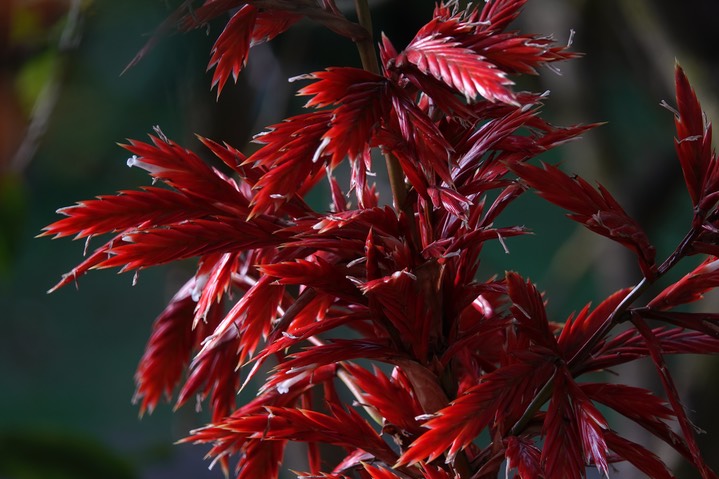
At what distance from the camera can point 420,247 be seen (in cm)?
39

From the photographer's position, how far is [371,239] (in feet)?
1.14

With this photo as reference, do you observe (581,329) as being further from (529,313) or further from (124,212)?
(124,212)

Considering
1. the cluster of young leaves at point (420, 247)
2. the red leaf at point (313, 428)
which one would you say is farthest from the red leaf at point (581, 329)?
the red leaf at point (313, 428)

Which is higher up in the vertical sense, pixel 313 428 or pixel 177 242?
pixel 177 242

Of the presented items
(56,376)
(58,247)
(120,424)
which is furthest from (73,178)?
(120,424)

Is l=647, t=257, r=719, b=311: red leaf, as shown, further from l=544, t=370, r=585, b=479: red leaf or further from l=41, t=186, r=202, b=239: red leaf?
l=41, t=186, r=202, b=239: red leaf

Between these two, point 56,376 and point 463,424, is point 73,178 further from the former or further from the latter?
point 463,424

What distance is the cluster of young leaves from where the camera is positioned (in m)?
0.33

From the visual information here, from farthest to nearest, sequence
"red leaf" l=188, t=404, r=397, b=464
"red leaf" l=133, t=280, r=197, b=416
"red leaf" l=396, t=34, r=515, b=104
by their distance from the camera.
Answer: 1. "red leaf" l=133, t=280, r=197, b=416
2. "red leaf" l=188, t=404, r=397, b=464
3. "red leaf" l=396, t=34, r=515, b=104

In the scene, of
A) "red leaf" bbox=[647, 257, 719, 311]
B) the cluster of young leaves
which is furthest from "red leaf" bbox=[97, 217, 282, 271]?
"red leaf" bbox=[647, 257, 719, 311]

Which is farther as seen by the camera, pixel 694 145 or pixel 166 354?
pixel 166 354

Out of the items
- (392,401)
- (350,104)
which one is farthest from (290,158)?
(392,401)

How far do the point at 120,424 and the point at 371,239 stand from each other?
231 cm

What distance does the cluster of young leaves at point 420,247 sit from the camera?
0.33 metres
